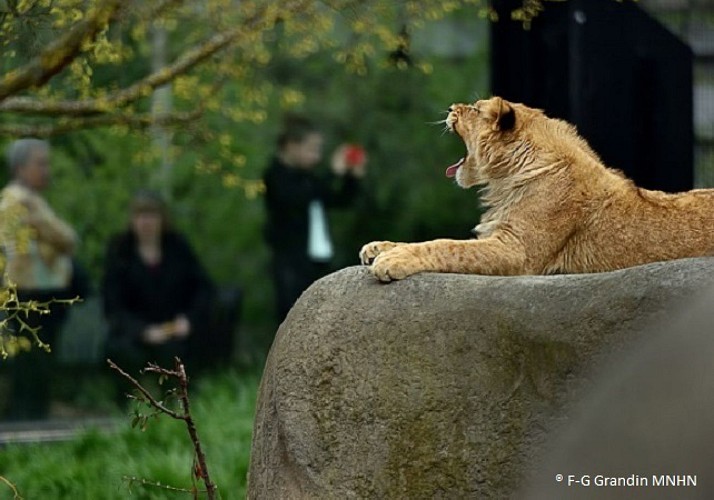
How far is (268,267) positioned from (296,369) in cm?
586

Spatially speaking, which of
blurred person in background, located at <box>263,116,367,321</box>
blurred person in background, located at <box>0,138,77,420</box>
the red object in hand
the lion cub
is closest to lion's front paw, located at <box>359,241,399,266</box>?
the lion cub

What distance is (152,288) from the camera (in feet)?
31.1

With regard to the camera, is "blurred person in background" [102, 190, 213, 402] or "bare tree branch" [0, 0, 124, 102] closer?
"bare tree branch" [0, 0, 124, 102]

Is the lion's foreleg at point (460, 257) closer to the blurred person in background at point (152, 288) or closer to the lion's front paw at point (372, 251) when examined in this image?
the lion's front paw at point (372, 251)

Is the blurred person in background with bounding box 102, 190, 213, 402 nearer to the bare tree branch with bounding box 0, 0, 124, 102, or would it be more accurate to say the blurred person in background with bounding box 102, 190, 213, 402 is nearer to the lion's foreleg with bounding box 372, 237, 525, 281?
the bare tree branch with bounding box 0, 0, 124, 102

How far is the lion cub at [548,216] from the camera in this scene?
462 centimetres

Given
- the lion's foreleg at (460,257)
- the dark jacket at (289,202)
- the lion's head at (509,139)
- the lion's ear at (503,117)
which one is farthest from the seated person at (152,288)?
the lion's foreleg at (460,257)

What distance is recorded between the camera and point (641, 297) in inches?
159

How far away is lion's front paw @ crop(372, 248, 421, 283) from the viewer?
445 centimetres

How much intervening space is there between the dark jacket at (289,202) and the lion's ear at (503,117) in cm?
525

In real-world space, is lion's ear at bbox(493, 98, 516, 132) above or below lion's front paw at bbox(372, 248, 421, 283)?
above

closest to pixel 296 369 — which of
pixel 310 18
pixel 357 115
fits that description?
pixel 310 18

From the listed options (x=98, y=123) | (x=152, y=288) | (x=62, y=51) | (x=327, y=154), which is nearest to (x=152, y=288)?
(x=152, y=288)

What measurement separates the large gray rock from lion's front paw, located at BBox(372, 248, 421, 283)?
0.11 feet
